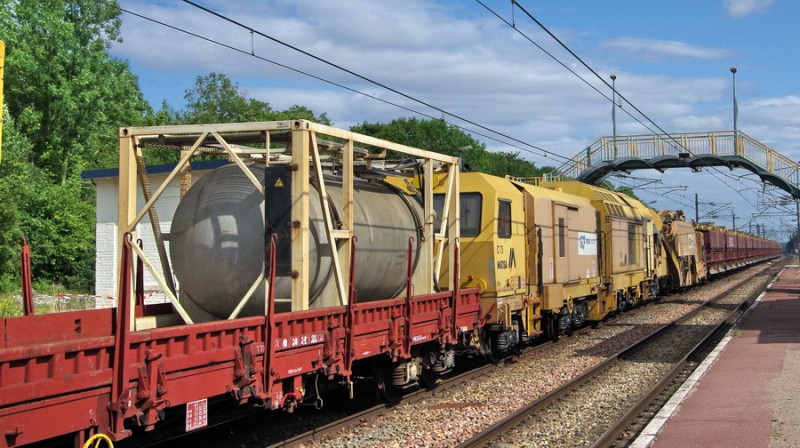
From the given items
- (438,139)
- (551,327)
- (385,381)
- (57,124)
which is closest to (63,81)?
(57,124)

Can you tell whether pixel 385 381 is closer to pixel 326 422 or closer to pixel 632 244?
pixel 326 422

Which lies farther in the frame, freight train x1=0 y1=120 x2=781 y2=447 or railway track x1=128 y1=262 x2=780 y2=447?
railway track x1=128 y1=262 x2=780 y2=447

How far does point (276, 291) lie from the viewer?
7867mm

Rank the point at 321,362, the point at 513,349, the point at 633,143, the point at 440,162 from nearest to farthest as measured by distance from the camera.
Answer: the point at 321,362
the point at 440,162
the point at 513,349
the point at 633,143

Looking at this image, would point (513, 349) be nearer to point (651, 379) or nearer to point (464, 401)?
point (651, 379)

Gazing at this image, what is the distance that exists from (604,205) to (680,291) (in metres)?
18.6

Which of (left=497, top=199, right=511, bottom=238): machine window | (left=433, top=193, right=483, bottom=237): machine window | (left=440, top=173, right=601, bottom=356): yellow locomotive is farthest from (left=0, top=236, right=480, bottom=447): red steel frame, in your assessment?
(left=497, top=199, right=511, bottom=238): machine window

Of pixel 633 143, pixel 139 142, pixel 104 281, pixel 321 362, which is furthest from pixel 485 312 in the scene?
pixel 633 143

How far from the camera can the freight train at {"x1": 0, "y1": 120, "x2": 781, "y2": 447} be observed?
→ 16.9ft

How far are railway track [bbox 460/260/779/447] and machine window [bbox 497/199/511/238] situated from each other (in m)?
2.76

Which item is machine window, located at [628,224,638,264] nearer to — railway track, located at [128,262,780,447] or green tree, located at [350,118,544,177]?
railway track, located at [128,262,780,447]

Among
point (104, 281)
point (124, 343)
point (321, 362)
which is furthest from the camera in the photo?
point (104, 281)

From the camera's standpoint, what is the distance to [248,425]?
9.22 m

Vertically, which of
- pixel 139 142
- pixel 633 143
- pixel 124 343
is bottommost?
pixel 124 343
